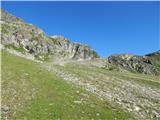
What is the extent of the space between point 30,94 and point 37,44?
147930 mm

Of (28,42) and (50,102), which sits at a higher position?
(28,42)

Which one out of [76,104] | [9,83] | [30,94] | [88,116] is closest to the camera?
[88,116]

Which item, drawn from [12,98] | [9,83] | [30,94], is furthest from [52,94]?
[9,83]

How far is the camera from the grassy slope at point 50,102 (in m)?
25.2

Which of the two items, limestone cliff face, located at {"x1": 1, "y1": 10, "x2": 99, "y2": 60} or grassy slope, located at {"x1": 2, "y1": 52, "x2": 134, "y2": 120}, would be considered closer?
grassy slope, located at {"x1": 2, "y1": 52, "x2": 134, "y2": 120}

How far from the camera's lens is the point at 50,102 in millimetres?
28688

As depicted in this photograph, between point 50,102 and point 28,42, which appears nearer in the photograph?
point 50,102

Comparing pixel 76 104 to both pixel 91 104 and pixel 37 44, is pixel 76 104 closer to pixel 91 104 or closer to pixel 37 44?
pixel 91 104

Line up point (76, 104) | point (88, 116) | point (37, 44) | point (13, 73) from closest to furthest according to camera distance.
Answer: point (88, 116)
point (76, 104)
point (13, 73)
point (37, 44)

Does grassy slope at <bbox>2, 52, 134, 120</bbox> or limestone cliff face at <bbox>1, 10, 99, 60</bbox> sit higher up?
limestone cliff face at <bbox>1, 10, 99, 60</bbox>

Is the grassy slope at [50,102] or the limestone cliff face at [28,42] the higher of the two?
the limestone cliff face at [28,42]

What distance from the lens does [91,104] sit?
28938 mm

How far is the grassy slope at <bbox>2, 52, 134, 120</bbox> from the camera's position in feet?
82.8

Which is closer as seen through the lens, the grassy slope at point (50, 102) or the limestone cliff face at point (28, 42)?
the grassy slope at point (50, 102)
